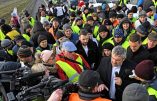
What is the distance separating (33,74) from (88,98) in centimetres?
97

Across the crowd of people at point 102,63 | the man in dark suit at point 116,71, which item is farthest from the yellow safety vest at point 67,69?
the man in dark suit at point 116,71

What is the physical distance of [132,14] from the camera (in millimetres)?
11180

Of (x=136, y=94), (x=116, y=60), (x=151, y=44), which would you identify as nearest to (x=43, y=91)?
(x=136, y=94)

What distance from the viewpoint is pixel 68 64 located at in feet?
19.4

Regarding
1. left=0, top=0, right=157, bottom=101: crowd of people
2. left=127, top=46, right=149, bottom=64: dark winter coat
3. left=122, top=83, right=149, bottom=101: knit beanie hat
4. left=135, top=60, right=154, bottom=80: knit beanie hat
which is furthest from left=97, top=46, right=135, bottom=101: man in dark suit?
left=122, top=83, right=149, bottom=101: knit beanie hat

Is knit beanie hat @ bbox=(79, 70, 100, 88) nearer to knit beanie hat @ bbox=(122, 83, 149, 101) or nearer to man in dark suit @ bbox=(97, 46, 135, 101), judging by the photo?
knit beanie hat @ bbox=(122, 83, 149, 101)

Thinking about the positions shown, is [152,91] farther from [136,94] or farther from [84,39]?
[84,39]

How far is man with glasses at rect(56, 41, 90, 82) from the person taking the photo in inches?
227

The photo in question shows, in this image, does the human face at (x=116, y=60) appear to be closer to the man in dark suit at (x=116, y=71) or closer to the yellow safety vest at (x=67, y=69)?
the man in dark suit at (x=116, y=71)

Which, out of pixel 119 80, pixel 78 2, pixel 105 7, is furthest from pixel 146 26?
pixel 78 2

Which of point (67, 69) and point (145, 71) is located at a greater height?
point (145, 71)

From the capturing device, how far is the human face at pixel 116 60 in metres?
5.57

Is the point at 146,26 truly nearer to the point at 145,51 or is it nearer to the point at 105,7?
the point at 145,51

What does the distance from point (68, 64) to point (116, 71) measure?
878 millimetres
